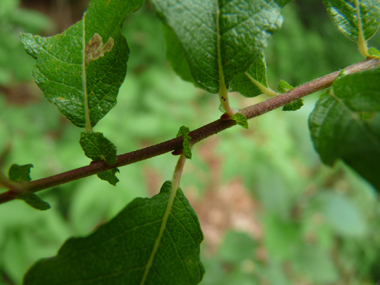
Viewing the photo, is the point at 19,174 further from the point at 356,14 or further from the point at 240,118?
the point at 356,14

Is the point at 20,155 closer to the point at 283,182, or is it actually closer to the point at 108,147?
the point at 108,147

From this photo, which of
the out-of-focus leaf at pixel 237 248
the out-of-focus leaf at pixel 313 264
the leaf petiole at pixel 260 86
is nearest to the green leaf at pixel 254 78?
the leaf petiole at pixel 260 86

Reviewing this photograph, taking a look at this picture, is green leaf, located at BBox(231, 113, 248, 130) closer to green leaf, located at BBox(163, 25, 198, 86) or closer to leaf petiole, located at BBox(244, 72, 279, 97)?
leaf petiole, located at BBox(244, 72, 279, 97)

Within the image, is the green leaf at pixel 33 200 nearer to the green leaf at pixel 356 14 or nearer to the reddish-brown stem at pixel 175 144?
the reddish-brown stem at pixel 175 144

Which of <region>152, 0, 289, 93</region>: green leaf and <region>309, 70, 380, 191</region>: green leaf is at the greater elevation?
<region>152, 0, 289, 93</region>: green leaf

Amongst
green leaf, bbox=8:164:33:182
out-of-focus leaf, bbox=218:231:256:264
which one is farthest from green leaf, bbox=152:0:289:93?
out-of-focus leaf, bbox=218:231:256:264

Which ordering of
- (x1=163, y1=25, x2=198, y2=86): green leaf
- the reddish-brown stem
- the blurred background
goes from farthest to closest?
the blurred background, (x1=163, y1=25, x2=198, y2=86): green leaf, the reddish-brown stem
